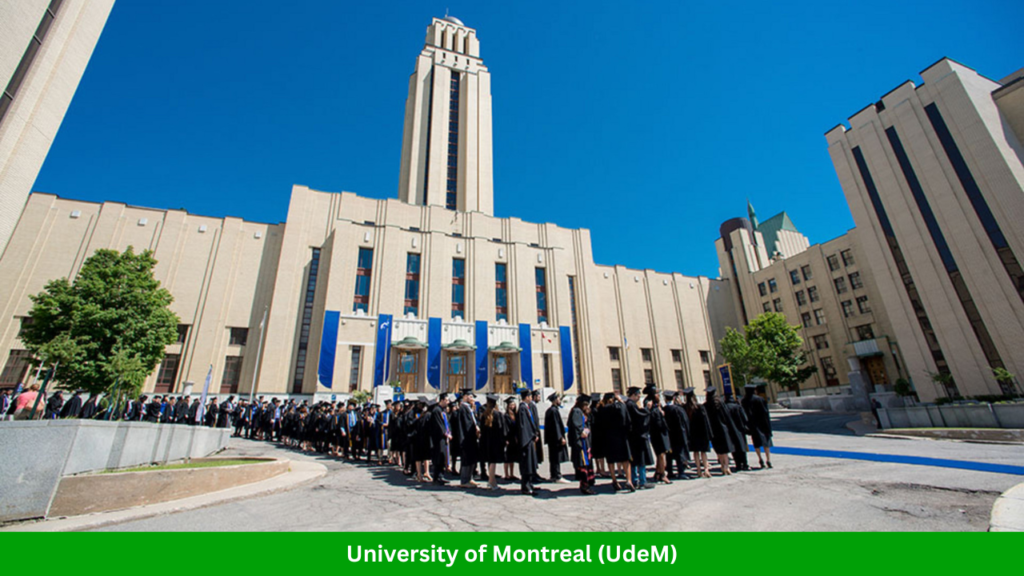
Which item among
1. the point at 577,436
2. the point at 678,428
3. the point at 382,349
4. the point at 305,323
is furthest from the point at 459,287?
the point at 577,436

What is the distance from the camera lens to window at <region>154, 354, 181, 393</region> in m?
30.6

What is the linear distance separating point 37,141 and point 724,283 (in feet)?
198

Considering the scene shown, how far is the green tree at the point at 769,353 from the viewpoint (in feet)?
112

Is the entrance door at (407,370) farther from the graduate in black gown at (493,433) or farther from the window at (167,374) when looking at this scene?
the graduate in black gown at (493,433)

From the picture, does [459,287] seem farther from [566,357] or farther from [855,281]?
[855,281]

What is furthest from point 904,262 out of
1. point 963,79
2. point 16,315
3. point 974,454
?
point 16,315

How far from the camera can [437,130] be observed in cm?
5138

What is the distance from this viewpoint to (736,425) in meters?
9.07

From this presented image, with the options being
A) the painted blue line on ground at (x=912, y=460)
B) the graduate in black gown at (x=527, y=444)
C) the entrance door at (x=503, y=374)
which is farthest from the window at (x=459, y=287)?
the graduate in black gown at (x=527, y=444)

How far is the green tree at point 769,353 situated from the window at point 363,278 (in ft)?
109

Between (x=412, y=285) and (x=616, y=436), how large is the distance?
109 feet

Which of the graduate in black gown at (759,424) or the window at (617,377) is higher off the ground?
the window at (617,377)

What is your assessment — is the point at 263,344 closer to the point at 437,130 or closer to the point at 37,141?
the point at 37,141

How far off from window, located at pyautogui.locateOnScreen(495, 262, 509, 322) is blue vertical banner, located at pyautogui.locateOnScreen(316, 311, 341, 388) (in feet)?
48.0
